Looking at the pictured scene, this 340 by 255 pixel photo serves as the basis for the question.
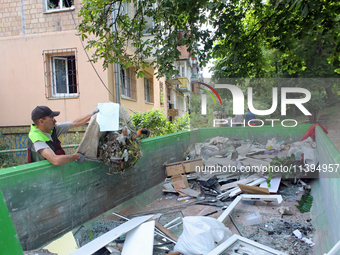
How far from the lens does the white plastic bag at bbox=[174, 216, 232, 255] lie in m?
2.29

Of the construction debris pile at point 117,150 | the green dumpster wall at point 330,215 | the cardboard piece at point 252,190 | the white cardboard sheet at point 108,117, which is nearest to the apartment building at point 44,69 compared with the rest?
the white cardboard sheet at point 108,117

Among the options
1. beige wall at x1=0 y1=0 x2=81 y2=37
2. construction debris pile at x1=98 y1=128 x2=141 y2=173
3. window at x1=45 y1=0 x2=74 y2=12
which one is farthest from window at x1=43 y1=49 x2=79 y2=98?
construction debris pile at x1=98 y1=128 x2=141 y2=173

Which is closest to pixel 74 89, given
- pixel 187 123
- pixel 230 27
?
pixel 187 123

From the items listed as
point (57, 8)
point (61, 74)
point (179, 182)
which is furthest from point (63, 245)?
point (57, 8)

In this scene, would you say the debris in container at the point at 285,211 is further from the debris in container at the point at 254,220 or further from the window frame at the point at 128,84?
the window frame at the point at 128,84

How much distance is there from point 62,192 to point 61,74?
6.44m

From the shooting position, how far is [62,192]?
114 inches

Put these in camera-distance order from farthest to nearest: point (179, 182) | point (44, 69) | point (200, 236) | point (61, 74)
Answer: point (61, 74) → point (44, 69) → point (179, 182) → point (200, 236)

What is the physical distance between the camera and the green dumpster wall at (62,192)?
2410mm

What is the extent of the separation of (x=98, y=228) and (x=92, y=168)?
0.87m

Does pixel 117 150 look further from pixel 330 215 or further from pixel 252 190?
pixel 330 215

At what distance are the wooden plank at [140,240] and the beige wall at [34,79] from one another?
236 inches

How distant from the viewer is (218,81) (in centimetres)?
852

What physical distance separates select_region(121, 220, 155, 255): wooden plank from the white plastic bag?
0.33 m
